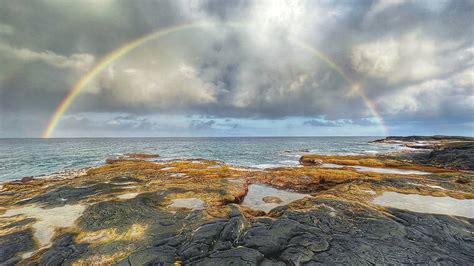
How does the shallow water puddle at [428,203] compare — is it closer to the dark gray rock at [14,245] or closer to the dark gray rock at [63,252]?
the dark gray rock at [63,252]

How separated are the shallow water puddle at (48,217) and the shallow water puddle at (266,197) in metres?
13.1

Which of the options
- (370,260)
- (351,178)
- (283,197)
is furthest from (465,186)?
(370,260)

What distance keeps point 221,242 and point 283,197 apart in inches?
473

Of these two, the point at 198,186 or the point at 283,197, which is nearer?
the point at 283,197

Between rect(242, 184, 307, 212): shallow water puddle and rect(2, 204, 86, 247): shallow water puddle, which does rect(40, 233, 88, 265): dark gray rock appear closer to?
rect(2, 204, 86, 247): shallow water puddle

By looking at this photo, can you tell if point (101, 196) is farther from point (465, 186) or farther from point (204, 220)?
point (465, 186)

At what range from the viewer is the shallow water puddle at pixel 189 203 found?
51.6 feet

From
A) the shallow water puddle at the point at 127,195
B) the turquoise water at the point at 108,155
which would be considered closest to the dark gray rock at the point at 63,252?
the shallow water puddle at the point at 127,195

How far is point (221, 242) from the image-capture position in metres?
9.61

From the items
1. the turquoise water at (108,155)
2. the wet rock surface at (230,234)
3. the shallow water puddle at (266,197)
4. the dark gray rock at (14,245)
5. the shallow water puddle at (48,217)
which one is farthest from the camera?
the turquoise water at (108,155)

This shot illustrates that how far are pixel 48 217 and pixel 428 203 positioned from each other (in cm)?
2818

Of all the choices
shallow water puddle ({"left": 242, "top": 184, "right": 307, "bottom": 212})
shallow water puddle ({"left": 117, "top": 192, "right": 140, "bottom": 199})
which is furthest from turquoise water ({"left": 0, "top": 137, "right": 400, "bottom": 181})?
shallow water puddle ({"left": 117, "top": 192, "right": 140, "bottom": 199})

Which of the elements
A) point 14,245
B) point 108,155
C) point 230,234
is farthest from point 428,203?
point 108,155

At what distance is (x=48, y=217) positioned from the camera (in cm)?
1439
